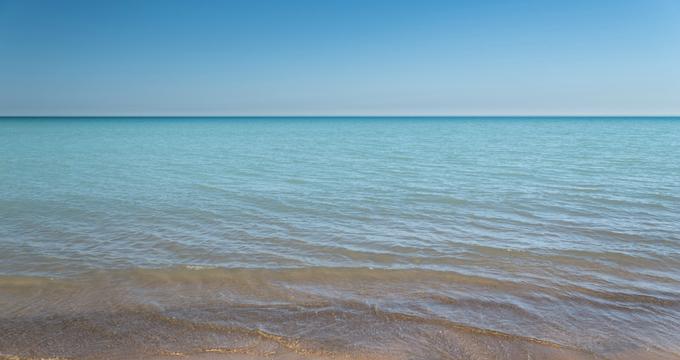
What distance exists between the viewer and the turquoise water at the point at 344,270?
6.06 m

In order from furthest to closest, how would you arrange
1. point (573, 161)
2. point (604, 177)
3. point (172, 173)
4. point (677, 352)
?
point (573, 161) < point (172, 173) < point (604, 177) < point (677, 352)

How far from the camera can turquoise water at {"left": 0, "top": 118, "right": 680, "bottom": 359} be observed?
19.9ft

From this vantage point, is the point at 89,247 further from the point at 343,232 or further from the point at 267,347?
the point at 267,347

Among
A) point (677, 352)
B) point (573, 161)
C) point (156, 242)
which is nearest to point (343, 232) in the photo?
point (156, 242)

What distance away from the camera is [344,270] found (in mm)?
8938

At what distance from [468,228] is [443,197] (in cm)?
457

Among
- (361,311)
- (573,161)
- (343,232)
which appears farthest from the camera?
(573,161)

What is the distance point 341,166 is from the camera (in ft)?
86.9

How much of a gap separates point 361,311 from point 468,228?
6030mm

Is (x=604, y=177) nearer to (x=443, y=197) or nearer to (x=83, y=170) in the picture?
(x=443, y=197)

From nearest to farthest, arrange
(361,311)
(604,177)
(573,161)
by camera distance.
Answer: (361,311) < (604,177) < (573,161)

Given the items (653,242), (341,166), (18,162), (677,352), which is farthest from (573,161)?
(18,162)

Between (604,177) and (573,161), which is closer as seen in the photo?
(604,177)

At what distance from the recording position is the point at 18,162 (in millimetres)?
27766
